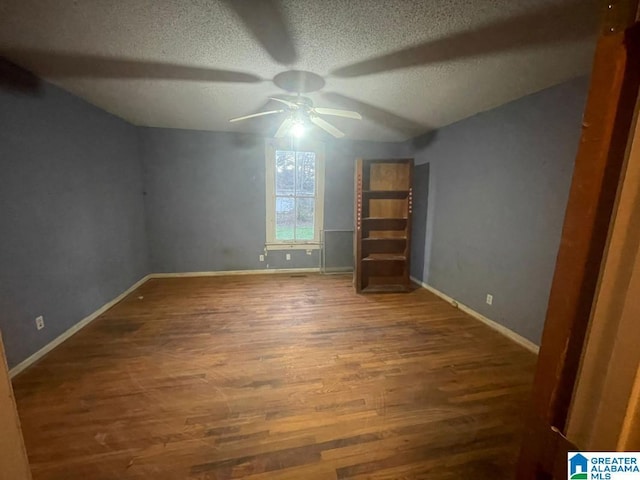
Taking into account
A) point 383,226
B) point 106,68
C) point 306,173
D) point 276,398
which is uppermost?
point 106,68

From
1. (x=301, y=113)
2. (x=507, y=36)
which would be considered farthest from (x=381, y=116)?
(x=507, y=36)

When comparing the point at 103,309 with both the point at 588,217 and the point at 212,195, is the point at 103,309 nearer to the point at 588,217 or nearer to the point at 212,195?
the point at 212,195

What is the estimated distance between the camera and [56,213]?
2.45 metres

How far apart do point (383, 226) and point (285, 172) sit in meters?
1.93

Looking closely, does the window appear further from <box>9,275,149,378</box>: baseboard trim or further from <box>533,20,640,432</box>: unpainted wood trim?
<box>533,20,640,432</box>: unpainted wood trim

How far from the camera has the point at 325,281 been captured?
4.38 meters

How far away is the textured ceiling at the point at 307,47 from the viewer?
1452 millimetres

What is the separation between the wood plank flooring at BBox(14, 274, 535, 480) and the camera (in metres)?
1.41

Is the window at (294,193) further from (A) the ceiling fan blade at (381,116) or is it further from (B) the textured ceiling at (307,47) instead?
(B) the textured ceiling at (307,47)

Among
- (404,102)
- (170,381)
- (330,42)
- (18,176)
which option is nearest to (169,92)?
(18,176)

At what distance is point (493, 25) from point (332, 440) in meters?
2.63

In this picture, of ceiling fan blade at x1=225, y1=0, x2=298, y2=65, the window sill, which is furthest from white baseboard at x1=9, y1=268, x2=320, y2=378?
ceiling fan blade at x1=225, y1=0, x2=298, y2=65

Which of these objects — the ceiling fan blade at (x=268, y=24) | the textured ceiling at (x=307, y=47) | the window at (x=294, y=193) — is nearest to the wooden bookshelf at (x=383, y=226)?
the window at (x=294, y=193)

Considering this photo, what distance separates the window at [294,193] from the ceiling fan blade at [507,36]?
258 cm
